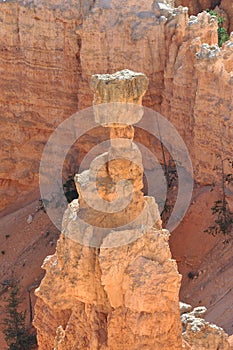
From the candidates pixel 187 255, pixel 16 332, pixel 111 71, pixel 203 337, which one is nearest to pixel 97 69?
pixel 111 71

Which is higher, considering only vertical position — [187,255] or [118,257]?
[118,257]

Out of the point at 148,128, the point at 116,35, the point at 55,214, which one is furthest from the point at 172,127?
the point at 55,214

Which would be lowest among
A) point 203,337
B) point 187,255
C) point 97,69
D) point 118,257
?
point 187,255

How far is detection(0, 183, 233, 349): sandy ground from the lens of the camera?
21.2 meters

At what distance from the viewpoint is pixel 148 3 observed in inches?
1026

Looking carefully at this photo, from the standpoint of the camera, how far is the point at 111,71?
26.6 meters

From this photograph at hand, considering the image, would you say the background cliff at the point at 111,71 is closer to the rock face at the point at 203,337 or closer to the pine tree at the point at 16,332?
the pine tree at the point at 16,332

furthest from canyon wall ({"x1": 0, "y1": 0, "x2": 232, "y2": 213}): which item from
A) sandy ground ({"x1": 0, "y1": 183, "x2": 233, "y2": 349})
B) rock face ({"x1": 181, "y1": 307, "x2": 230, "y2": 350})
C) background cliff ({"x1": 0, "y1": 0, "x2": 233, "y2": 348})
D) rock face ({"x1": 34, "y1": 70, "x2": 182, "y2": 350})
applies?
rock face ({"x1": 34, "y1": 70, "x2": 182, "y2": 350})

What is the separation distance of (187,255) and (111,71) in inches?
308

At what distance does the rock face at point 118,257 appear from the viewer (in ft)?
38.6

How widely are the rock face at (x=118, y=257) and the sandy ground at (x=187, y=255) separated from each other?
714 centimetres

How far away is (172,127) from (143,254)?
46.1 ft

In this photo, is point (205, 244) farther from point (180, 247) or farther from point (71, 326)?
point (71, 326)

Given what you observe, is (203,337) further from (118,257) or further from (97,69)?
(97,69)
